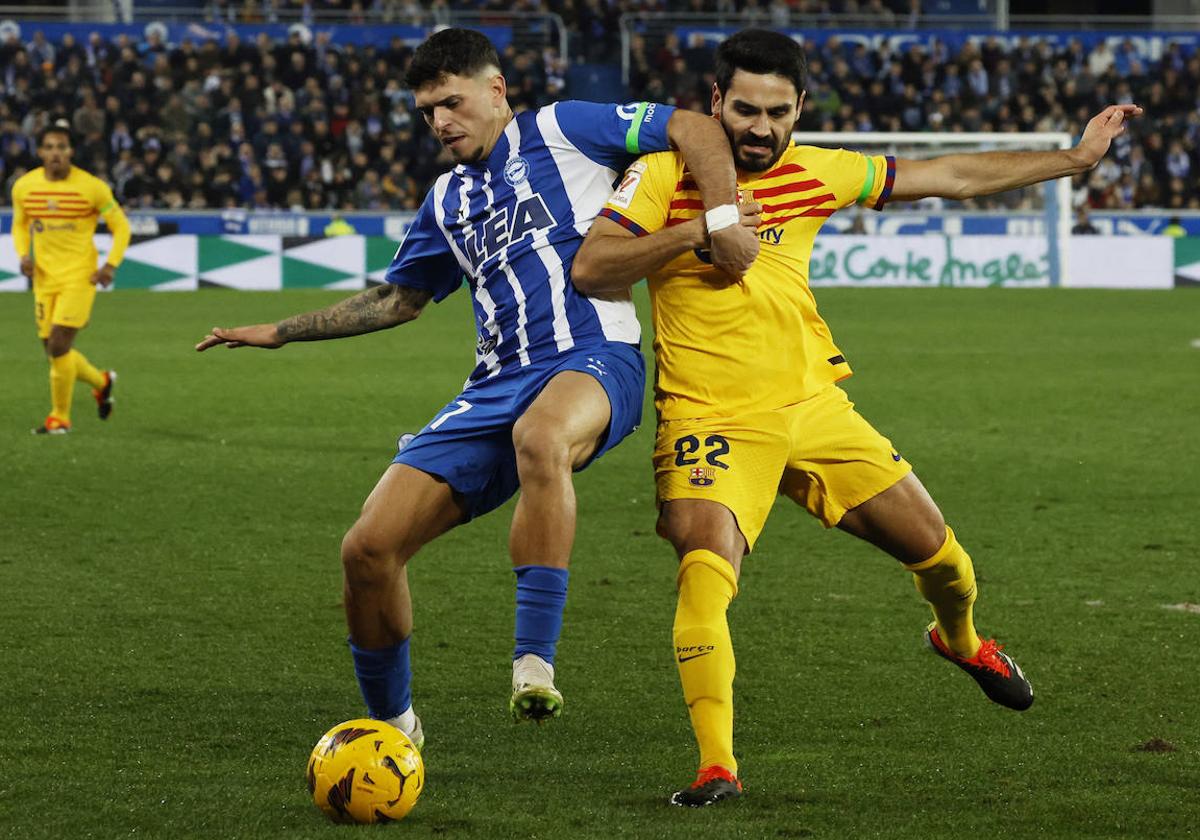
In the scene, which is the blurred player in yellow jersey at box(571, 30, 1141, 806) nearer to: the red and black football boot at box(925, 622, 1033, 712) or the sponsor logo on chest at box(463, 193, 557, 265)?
the sponsor logo on chest at box(463, 193, 557, 265)

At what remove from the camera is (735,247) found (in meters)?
4.27

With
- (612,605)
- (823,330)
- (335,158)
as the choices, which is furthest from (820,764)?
(335,158)

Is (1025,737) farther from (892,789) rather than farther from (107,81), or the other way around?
(107,81)

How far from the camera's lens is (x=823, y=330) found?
15.9ft

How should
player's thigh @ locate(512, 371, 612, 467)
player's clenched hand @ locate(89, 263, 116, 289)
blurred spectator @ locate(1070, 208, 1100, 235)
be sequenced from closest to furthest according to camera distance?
player's thigh @ locate(512, 371, 612, 467) < player's clenched hand @ locate(89, 263, 116, 289) < blurred spectator @ locate(1070, 208, 1100, 235)

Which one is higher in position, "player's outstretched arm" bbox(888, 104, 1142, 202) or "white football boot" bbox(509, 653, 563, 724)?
"player's outstretched arm" bbox(888, 104, 1142, 202)

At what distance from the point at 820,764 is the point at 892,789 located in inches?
11.2

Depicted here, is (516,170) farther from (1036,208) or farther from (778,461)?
(1036,208)

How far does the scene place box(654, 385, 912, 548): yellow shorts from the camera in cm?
440

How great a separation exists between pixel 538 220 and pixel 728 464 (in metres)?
0.81

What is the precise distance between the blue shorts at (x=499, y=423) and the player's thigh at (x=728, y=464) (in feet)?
0.46

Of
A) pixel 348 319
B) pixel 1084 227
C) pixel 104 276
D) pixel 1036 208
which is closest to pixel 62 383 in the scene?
pixel 104 276

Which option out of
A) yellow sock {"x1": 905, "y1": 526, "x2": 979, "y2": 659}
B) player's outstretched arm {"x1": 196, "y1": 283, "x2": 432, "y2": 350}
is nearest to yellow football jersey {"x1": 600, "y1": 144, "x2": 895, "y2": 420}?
yellow sock {"x1": 905, "y1": 526, "x2": 979, "y2": 659}

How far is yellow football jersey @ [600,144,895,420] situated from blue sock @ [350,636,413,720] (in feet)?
3.05
